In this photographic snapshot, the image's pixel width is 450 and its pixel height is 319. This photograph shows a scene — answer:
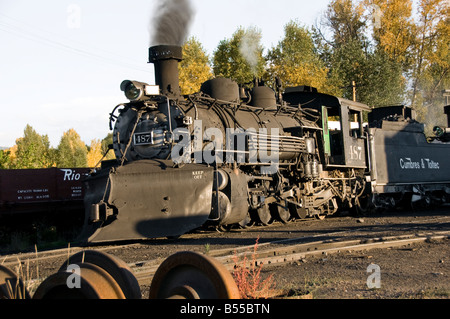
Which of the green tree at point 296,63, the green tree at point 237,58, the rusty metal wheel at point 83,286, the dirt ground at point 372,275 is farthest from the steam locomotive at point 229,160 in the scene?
the green tree at point 237,58

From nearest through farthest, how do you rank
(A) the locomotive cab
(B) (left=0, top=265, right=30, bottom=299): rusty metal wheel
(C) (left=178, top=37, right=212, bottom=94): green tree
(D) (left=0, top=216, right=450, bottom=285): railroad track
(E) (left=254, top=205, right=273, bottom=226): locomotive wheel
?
(B) (left=0, top=265, right=30, bottom=299): rusty metal wheel < (D) (left=0, top=216, right=450, bottom=285): railroad track < (E) (left=254, top=205, right=273, bottom=226): locomotive wheel < (A) the locomotive cab < (C) (left=178, top=37, right=212, bottom=94): green tree

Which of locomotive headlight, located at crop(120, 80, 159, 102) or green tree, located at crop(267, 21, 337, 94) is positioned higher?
green tree, located at crop(267, 21, 337, 94)

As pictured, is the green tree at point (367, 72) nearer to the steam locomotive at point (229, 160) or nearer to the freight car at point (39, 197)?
the steam locomotive at point (229, 160)

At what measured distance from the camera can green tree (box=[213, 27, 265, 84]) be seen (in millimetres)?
30250

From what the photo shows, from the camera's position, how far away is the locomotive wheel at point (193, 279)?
2.85 m

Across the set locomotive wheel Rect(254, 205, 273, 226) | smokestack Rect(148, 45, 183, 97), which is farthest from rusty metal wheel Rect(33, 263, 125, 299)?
locomotive wheel Rect(254, 205, 273, 226)

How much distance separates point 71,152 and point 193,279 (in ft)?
115

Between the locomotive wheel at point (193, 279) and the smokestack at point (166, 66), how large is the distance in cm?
744

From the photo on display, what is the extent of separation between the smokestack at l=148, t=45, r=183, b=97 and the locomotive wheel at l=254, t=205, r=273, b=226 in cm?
345

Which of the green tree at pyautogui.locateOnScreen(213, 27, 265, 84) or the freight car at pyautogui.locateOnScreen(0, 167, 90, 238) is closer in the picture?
the freight car at pyautogui.locateOnScreen(0, 167, 90, 238)

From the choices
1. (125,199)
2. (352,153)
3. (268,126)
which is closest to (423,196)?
(352,153)

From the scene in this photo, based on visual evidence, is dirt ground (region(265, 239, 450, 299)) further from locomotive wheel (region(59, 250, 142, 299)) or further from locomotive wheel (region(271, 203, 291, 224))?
locomotive wheel (region(271, 203, 291, 224))
